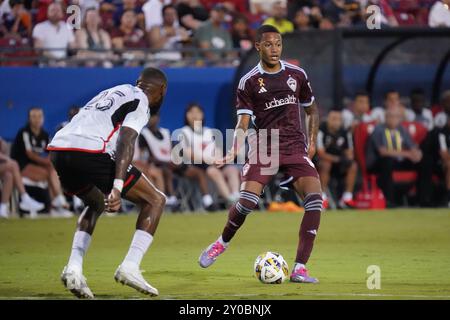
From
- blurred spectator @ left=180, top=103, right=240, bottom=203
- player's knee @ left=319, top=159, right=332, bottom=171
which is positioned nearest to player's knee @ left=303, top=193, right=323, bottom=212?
blurred spectator @ left=180, top=103, right=240, bottom=203

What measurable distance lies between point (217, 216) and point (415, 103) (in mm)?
5595

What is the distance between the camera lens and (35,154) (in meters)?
21.2

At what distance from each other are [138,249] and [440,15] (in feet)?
56.1

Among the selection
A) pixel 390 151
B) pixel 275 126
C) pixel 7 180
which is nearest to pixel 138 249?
pixel 275 126

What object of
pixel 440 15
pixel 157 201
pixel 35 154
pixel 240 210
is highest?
pixel 440 15

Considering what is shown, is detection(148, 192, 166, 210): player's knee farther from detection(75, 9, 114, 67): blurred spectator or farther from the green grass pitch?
detection(75, 9, 114, 67): blurred spectator

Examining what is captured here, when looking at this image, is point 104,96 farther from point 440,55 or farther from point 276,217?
point 440,55

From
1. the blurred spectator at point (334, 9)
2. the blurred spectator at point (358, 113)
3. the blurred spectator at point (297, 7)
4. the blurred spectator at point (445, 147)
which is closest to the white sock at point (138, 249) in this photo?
the blurred spectator at point (358, 113)

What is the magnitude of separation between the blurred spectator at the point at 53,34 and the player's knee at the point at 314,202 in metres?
11.1

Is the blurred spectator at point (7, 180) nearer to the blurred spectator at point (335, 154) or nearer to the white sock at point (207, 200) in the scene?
the white sock at point (207, 200)

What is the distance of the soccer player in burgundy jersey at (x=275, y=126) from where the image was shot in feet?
39.9

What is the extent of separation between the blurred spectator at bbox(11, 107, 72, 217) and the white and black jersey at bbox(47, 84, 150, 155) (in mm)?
10633

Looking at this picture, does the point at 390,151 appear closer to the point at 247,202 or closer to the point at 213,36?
the point at 213,36

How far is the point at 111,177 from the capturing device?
10570mm
